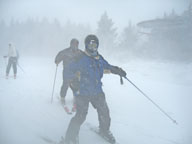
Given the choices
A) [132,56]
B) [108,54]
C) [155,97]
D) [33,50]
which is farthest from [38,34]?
[155,97]

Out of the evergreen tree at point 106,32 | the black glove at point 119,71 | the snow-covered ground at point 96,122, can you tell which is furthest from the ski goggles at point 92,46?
the evergreen tree at point 106,32

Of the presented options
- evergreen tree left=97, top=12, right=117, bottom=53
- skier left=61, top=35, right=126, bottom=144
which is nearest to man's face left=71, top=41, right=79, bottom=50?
skier left=61, top=35, right=126, bottom=144

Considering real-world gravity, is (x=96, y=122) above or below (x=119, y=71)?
below

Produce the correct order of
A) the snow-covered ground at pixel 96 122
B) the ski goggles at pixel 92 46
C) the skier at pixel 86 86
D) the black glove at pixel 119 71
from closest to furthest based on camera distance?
the skier at pixel 86 86
the ski goggles at pixel 92 46
the snow-covered ground at pixel 96 122
the black glove at pixel 119 71

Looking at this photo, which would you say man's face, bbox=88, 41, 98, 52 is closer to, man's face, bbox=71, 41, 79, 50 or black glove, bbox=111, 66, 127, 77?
black glove, bbox=111, 66, 127, 77

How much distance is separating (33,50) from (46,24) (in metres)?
10.1

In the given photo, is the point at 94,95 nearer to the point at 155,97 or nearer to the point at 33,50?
the point at 155,97

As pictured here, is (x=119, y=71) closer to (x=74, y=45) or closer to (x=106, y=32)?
(x=74, y=45)

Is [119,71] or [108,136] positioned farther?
[119,71]

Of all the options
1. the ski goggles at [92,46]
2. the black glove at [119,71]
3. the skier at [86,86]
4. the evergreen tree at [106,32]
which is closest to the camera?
the skier at [86,86]

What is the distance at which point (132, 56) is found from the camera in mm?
21594

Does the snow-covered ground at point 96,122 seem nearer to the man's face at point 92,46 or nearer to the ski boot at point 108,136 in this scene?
the ski boot at point 108,136

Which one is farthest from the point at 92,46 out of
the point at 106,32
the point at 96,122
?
the point at 106,32

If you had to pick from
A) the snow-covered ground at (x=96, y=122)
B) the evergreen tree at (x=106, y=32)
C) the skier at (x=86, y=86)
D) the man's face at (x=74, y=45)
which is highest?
the evergreen tree at (x=106, y=32)
